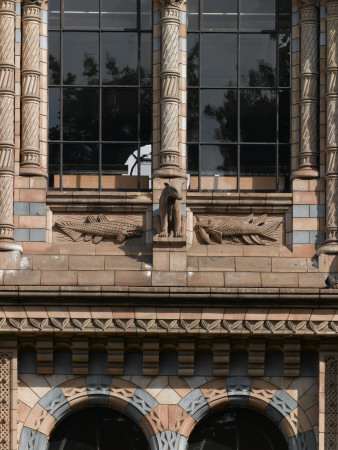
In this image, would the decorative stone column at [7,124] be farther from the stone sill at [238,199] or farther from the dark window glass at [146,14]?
the stone sill at [238,199]

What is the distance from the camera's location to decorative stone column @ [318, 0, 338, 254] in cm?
4516

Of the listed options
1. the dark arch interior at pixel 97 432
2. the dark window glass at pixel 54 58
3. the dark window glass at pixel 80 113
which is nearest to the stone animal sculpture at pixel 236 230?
the dark window glass at pixel 80 113

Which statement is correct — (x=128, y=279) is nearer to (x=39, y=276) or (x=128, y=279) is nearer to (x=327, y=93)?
(x=39, y=276)

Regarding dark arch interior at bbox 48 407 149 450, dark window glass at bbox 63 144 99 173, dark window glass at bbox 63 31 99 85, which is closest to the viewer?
dark arch interior at bbox 48 407 149 450

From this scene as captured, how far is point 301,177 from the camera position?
150 feet

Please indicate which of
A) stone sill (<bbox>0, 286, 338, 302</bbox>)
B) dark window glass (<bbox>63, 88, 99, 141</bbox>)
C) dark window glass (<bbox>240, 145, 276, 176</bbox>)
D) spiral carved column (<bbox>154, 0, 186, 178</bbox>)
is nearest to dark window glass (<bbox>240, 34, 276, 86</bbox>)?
dark window glass (<bbox>240, 145, 276, 176</bbox>)

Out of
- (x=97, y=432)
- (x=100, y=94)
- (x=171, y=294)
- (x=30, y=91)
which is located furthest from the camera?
(x=100, y=94)

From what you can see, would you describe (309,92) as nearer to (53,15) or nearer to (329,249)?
(329,249)

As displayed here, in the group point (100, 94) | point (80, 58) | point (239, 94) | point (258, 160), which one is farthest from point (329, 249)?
point (80, 58)

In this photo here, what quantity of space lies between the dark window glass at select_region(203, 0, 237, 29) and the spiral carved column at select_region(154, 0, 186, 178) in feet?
2.48

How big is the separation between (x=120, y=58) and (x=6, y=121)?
2.94 metres

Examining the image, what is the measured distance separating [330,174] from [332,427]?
17.4ft

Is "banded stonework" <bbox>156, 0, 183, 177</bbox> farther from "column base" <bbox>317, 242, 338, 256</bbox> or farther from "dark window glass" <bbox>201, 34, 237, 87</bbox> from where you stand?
"column base" <bbox>317, 242, 338, 256</bbox>

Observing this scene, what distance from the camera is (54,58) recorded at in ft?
153
